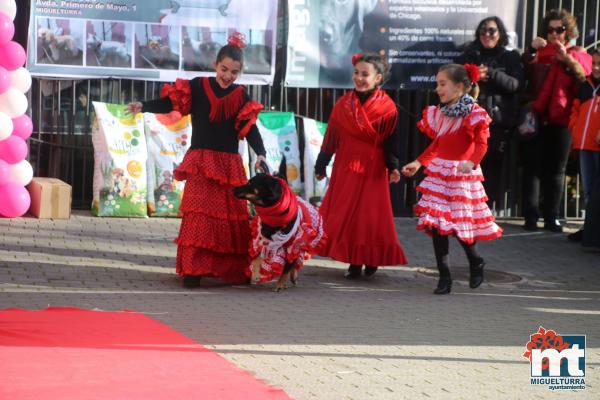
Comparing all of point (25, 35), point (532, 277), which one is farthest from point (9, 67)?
point (532, 277)

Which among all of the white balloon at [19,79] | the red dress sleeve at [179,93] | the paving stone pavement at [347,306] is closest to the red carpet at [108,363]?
the paving stone pavement at [347,306]

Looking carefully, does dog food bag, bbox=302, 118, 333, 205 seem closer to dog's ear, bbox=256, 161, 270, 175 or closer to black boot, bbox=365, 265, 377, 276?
black boot, bbox=365, 265, 377, 276

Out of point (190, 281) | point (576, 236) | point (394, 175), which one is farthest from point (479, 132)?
point (576, 236)

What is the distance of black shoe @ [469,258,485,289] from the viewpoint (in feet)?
31.9

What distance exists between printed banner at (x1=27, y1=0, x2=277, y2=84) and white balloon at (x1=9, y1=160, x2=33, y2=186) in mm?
1533

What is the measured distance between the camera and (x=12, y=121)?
1149 cm

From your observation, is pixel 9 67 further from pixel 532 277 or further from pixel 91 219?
pixel 532 277

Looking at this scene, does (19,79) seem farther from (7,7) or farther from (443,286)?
(443,286)

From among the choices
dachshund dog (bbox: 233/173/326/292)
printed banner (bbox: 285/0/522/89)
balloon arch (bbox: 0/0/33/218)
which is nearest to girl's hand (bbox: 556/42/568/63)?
printed banner (bbox: 285/0/522/89)

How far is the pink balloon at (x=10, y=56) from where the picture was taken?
1105 cm

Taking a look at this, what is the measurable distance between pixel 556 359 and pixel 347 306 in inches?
85.2

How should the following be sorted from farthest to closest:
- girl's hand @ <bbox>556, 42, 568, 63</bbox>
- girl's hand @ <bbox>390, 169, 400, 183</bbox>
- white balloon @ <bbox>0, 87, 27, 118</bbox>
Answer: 1. girl's hand @ <bbox>556, 42, 568, 63</bbox>
2. white balloon @ <bbox>0, 87, 27, 118</bbox>
3. girl's hand @ <bbox>390, 169, 400, 183</bbox>

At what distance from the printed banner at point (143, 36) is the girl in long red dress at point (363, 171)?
11.3 ft

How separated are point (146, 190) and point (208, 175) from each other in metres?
3.76
